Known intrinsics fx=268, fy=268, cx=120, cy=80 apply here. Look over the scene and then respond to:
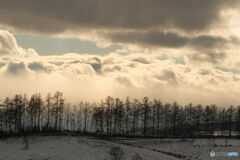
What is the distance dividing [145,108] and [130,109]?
21.9 ft

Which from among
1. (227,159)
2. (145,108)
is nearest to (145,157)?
(227,159)

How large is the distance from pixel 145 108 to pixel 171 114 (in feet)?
45.5

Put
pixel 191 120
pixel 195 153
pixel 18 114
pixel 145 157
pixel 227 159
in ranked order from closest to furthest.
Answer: pixel 145 157
pixel 227 159
pixel 195 153
pixel 18 114
pixel 191 120

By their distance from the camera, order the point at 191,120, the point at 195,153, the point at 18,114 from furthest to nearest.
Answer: the point at 191,120 < the point at 18,114 < the point at 195,153

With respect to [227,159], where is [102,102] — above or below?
above

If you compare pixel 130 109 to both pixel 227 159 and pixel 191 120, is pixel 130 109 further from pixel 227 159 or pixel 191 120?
pixel 227 159

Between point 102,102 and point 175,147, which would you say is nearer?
point 175,147

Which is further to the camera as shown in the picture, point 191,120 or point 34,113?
point 191,120

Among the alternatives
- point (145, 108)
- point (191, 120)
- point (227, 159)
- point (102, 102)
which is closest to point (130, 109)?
point (145, 108)

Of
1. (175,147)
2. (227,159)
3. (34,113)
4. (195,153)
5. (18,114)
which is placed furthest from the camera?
(34,113)

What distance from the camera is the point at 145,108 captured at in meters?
91.2

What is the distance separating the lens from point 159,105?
100562 mm

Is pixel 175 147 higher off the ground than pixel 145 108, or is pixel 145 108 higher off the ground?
pixel 145 108

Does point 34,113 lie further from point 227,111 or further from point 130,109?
point 227,111
